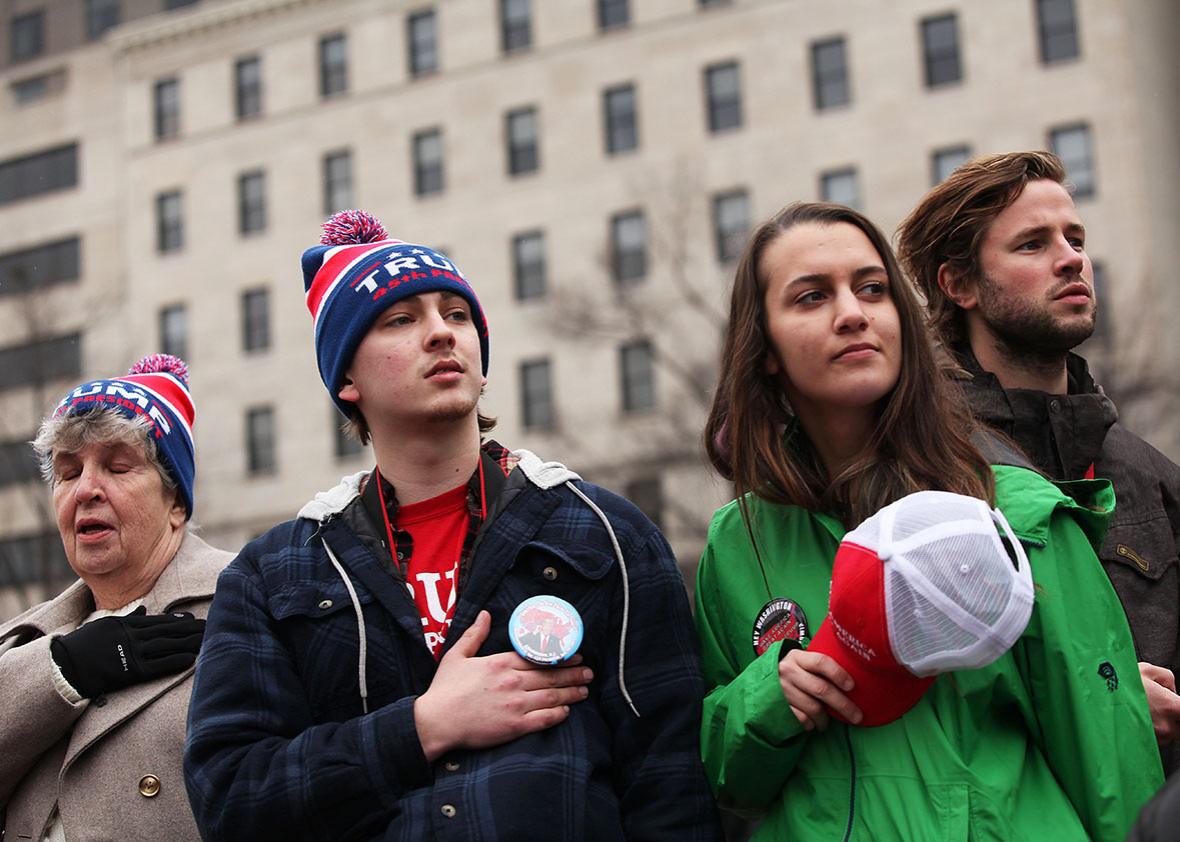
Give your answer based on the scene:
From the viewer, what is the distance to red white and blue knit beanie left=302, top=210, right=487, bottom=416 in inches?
168

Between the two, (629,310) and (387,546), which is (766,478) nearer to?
(387,546)

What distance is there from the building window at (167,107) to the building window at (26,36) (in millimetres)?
6401

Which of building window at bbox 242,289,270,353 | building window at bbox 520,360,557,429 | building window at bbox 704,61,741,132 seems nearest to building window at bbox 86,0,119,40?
building window at bbox 242,289,270,353

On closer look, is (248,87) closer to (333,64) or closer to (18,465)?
(333,64)

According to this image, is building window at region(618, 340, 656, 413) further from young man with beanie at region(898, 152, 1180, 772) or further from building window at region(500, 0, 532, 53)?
young man with beanie at region(898, 152, 1180, 772)

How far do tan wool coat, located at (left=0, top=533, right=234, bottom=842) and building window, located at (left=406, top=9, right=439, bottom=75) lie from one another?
3827 cm

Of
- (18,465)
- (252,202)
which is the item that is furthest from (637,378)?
(18,465)

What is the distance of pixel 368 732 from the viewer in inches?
147

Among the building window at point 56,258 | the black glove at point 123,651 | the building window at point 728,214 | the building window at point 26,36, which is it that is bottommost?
the black glove at point 123,651

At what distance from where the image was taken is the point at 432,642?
3.97 meters

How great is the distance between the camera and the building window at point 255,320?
42.3 meters

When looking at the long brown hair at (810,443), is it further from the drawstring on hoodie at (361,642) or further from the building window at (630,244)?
the building window at (630,244)

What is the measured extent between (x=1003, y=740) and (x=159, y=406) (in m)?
3.22

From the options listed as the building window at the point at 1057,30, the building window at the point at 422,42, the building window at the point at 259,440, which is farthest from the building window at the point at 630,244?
the building window at the point at 259,440
